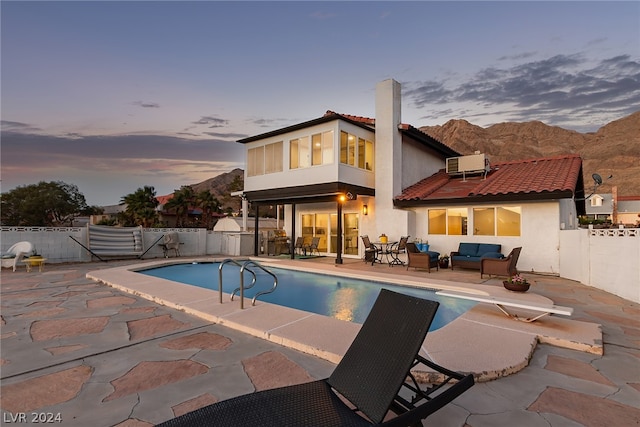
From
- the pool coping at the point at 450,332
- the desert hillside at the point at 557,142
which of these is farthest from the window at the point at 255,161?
the desert hillside at the point at 557,142

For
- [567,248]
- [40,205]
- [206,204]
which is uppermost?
[206,204]

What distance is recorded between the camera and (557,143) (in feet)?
265

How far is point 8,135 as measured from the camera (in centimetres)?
2250

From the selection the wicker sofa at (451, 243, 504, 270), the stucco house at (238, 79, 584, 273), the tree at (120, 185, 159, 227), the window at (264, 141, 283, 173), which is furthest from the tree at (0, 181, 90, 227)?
the wicker sofa at (451, 243, 504, 270)

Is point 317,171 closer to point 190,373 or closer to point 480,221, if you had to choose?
point 480,221

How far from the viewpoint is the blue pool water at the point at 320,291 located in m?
6.41

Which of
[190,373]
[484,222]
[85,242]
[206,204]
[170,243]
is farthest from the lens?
[206,204]

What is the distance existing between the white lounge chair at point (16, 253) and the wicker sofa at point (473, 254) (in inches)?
557

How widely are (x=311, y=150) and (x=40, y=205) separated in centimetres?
3724

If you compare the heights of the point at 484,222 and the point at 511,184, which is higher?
the point at 511,184

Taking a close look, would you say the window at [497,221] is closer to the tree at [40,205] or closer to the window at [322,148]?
the window at [322,148]

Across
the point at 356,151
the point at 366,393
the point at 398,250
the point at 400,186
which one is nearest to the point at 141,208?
the point at 356,151

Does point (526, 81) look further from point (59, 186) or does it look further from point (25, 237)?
point (59, 186)

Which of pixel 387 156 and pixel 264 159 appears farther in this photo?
pixel 264 159
